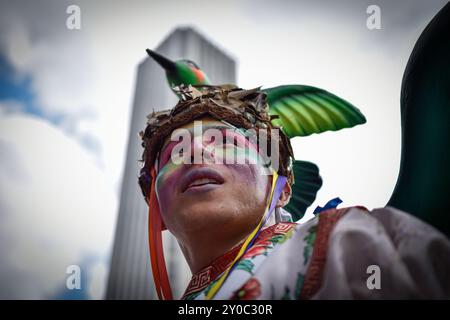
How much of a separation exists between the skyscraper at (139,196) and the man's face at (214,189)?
87.7 inches

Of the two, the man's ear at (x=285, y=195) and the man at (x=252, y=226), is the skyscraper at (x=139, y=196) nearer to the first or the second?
the man at (x=252, y=226)

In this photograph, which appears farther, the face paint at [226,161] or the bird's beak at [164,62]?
the bird's beak at [164,62]

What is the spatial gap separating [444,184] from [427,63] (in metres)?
0.50

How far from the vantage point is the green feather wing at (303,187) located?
2639 mm

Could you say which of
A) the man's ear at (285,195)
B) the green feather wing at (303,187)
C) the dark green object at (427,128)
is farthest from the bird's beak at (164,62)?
the dark green object at (427,128)

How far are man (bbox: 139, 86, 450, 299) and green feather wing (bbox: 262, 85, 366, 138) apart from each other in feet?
0.99

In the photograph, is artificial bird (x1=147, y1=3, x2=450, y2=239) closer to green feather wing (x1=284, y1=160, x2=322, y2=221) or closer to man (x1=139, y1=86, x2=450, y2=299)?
man (x1=139, y1=86, x2=450, y2=299)

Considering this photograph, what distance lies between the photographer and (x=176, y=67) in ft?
9.62

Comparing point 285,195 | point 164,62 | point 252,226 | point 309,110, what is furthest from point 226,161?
point 164,62

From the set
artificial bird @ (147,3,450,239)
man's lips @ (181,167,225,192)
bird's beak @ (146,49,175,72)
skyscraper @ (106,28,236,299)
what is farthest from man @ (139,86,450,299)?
skyscraper @ (106,28,236,299)

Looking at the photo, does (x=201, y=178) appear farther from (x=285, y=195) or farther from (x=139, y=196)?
(x=139, y=196)

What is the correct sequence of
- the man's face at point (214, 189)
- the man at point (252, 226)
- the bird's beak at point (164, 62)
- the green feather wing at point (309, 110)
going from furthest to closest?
the bird's beak at point (164, 62)
the green feather wing at point (309, 110)
the man's face at point (214, 189)
the man at point (252, 226)
